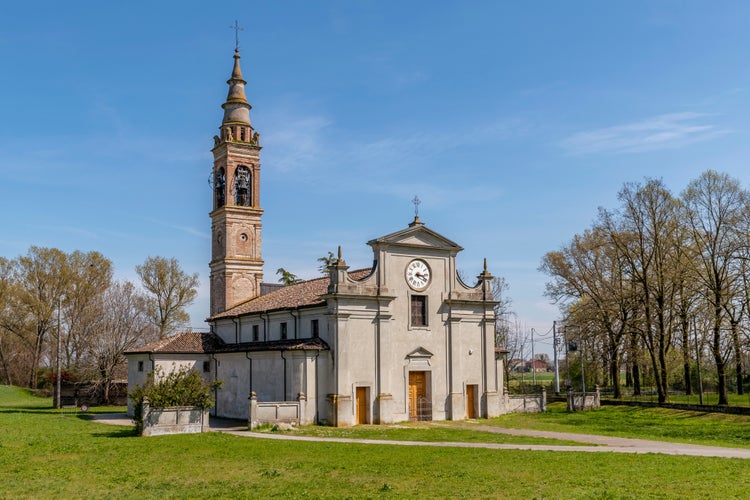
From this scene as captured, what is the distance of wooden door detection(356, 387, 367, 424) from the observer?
1441 inches

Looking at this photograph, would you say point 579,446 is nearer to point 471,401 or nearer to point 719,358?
point 471,401

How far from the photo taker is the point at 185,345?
43.4 meters

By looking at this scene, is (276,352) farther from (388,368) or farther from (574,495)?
(574,495)

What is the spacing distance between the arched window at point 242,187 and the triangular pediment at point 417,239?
628 inches

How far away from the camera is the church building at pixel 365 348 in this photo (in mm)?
35875

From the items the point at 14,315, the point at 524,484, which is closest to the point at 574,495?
the point at 524,484

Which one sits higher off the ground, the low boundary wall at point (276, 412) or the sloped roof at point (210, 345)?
the sloped roof at point (210, 345)

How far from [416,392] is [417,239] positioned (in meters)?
8.40

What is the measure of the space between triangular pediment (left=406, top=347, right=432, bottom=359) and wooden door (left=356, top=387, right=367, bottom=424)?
10.7ft

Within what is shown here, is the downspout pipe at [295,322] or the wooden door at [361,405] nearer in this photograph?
the wooden door at [361,405]

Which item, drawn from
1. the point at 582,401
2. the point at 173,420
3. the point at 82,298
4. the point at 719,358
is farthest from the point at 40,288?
the point at 719,358

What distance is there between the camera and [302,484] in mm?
18469

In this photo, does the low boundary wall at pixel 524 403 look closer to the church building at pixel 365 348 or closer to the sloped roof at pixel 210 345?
the church building at pixel 365 348

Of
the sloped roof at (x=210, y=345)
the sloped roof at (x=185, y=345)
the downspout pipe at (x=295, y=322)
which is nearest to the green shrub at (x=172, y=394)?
the sloped roof at (x=210, y=345)
